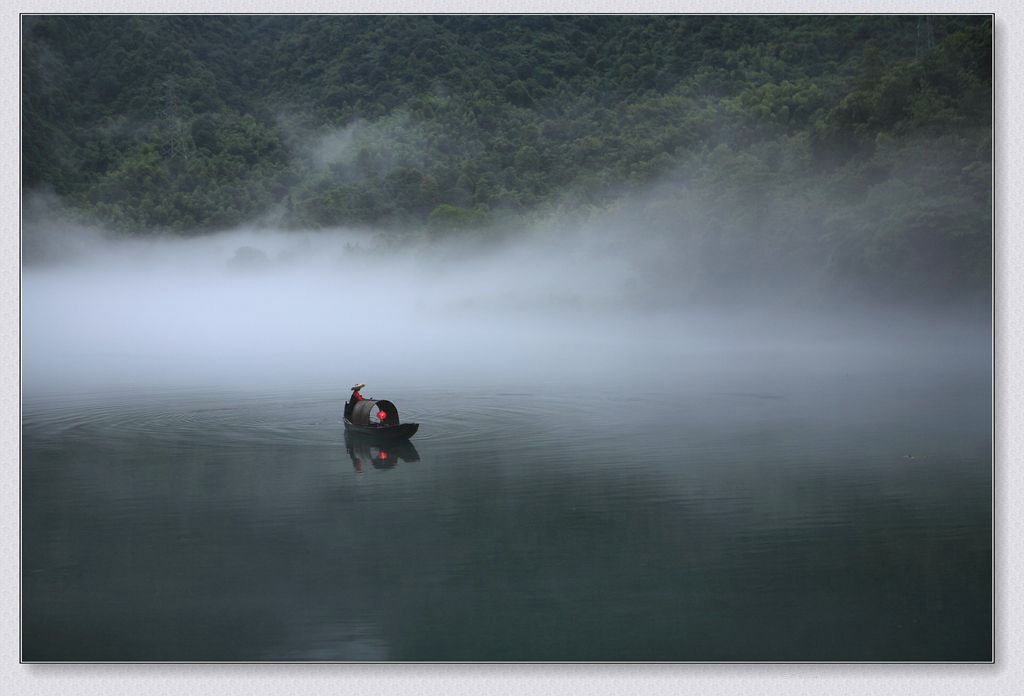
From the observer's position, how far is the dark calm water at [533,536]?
5.07 metres

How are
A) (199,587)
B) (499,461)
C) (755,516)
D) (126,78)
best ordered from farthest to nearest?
(499,461) < (126,78) < (755,516) < (199,587)

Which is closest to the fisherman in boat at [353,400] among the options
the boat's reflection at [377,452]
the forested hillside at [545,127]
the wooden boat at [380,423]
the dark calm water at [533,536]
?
the wooden boat at [380,423]

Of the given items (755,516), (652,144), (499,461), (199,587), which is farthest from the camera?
(652,144)

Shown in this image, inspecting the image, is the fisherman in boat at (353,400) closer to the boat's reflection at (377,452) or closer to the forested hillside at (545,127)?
→ the boat's reflection at (377,452)

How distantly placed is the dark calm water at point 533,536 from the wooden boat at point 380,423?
0.40ft

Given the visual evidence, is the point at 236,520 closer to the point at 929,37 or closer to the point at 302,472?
the point at 302,472

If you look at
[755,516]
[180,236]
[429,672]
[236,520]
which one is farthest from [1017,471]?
[180,236]

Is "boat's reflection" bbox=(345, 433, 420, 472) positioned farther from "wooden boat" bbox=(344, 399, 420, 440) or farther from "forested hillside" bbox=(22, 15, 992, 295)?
"forested hillside" bbox=(22, 15, 992, 295)

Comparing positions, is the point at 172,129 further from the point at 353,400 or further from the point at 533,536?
the point at 533,536

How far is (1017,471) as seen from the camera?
219 inches

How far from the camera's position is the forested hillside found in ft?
20.5

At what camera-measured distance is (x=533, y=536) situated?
5883 mm

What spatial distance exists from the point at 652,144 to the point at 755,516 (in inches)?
112

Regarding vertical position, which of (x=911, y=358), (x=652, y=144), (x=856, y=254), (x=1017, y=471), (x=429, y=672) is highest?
(x=652, y=144)
